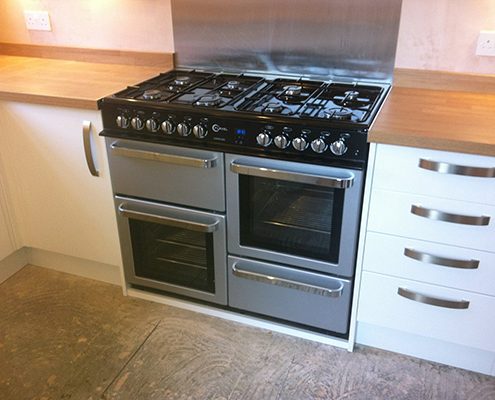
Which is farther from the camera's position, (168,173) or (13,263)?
(13,263)

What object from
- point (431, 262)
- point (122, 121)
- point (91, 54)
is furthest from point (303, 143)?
point (91, 54)

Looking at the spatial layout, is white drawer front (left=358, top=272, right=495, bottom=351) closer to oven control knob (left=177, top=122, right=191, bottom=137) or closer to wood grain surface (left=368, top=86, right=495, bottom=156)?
wood grain surface (left=368, top=86, right=495, bottom=156)

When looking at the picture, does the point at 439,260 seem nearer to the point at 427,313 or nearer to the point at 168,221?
the point at 427,313

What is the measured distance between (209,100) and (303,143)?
0.43m

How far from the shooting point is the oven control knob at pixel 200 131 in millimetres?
1817

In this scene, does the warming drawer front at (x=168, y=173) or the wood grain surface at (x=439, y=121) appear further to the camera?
the warming drawer front at (x=168, y=173)

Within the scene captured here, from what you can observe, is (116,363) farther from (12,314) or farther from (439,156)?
(439,156)

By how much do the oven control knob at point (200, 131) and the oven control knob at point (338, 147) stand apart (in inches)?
18.3

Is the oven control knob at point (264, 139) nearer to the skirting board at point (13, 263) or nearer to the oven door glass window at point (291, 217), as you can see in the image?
the oven door glass window at point (291, 217)

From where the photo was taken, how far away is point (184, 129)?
6.05 feet

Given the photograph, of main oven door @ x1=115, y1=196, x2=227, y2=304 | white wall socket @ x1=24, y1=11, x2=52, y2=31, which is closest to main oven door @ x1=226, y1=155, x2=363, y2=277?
main oven door @ x1=115, y1=196, x2=227, y2=304

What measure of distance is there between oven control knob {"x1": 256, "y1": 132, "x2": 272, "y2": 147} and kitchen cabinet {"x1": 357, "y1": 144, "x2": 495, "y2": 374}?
1.20 feet

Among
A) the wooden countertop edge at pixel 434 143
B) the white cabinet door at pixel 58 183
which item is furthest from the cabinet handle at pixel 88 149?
the wooden countertop edge at pixel 434 143

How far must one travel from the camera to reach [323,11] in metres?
2.10
